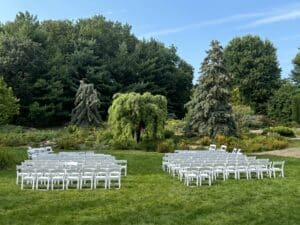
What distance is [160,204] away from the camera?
10789 millimetres

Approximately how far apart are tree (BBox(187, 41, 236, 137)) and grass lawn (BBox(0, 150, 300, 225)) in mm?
17721

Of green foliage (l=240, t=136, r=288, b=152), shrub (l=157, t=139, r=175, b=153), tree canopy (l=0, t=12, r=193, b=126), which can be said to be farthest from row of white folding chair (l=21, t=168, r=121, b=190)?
tree canopy (l=0, t=12, r=193, b=126)

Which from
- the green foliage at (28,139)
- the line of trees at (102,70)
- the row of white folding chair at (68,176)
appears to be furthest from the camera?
the line of trees at (102,70)

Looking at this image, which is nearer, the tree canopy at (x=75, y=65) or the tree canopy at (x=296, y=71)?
the tree canopy at (x=75, y=65)

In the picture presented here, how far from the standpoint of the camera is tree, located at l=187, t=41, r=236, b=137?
33.0 m

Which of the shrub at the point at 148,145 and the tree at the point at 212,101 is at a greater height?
the tree at the point at 212,101

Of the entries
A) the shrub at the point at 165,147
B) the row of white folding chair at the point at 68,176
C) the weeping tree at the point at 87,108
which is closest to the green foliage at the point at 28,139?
the shrub at the point at 165,147

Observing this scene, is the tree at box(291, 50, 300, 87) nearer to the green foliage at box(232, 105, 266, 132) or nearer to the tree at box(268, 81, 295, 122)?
the tree at box(268, 81, 295, 122)

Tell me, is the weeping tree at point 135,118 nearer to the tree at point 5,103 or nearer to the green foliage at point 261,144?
the green foliage at point 261,144

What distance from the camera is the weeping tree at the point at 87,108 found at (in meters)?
42.6

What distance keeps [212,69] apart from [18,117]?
24.1 m

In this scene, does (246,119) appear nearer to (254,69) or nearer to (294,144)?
(294,144)

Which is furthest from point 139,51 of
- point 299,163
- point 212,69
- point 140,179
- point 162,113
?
point 140,179

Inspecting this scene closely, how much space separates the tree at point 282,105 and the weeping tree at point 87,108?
2226cm
